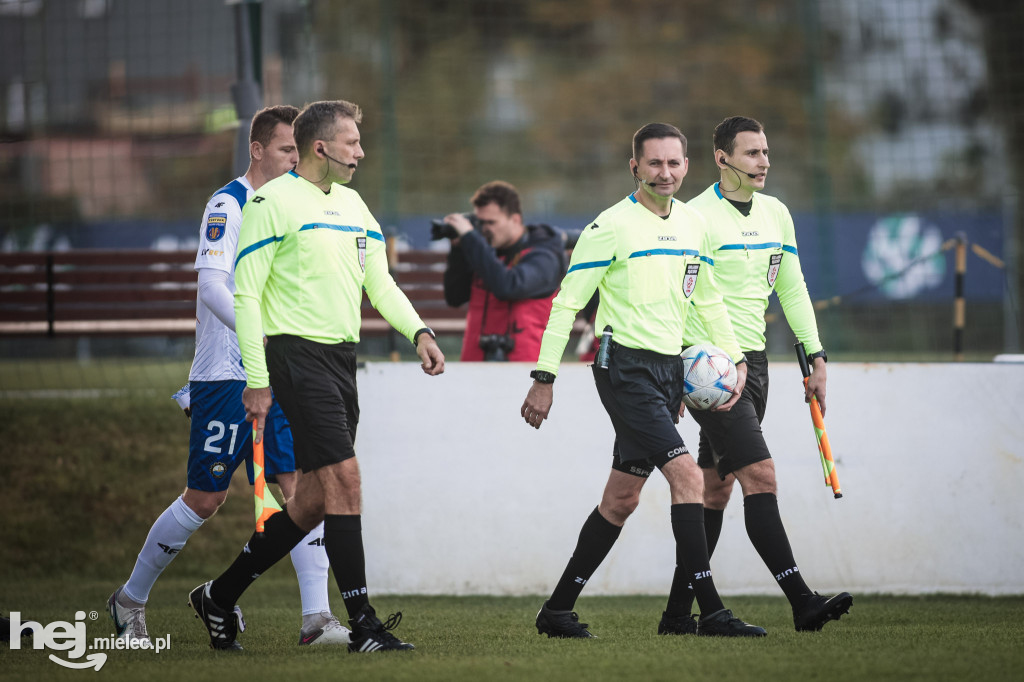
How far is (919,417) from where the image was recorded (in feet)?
24.4

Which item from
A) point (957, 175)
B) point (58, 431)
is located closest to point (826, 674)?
point (58, 431)

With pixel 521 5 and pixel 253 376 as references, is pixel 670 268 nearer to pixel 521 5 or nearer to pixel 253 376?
pixel 253 376

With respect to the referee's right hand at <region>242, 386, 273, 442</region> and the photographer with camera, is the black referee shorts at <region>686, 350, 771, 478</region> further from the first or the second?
the photographer with camera

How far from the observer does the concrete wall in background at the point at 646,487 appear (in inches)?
292

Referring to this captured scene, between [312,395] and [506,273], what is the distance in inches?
101

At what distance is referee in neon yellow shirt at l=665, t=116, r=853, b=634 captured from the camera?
551 cm

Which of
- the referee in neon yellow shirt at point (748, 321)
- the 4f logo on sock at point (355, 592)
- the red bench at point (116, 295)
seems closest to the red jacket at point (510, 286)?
the referee in neon yellow shirt at point (748, 321)

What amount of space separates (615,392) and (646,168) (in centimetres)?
92

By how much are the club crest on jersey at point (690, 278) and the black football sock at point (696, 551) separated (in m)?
0.86

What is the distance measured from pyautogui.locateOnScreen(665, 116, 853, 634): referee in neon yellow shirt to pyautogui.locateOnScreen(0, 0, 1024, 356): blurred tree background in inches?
164

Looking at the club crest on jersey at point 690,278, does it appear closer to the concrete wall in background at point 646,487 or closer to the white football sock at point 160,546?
the concrete wall in background at point 646,487

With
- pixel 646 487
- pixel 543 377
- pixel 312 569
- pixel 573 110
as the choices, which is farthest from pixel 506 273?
pixel 573 110

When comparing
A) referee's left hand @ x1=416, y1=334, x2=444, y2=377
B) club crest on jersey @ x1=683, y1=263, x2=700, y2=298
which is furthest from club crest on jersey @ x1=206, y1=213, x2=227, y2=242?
club crest on jersey @ x1=683, y1=263, x2=700, y2=298

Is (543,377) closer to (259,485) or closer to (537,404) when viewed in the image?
(537,404)
